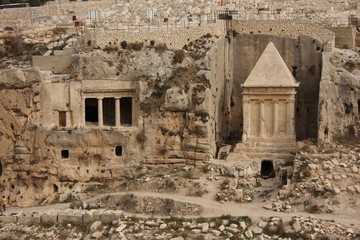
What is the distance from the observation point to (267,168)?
37.3m

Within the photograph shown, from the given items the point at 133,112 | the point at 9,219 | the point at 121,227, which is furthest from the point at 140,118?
the point at 9,219

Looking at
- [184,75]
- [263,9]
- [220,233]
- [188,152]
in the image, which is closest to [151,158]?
[188,152]

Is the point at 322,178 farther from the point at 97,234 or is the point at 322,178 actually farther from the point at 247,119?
the point at 97,234

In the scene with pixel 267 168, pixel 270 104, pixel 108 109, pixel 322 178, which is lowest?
pixel 267 168

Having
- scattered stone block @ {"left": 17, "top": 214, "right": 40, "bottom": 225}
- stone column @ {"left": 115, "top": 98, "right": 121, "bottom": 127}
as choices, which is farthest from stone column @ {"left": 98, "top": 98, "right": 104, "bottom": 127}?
scattered stone block @ {"left": 17, "top": 214, "right": 40, "bottom": 225}

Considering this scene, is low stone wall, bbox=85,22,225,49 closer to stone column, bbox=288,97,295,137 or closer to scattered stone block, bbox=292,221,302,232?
stone column, bbox=288,97,295,137

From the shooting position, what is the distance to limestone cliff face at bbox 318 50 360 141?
36125mm

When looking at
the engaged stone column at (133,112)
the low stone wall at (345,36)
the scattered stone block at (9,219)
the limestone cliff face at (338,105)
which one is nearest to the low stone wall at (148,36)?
the engaged stone column at (133,112)

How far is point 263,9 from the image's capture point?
45.4 meters

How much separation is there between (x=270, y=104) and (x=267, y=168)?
3.37m

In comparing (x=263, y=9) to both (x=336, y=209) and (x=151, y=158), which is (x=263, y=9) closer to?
(x=151, y=158)

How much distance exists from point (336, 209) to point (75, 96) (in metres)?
14.9

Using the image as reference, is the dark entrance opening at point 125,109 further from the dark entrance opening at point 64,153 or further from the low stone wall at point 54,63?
the dark entrance opening at point 64,153

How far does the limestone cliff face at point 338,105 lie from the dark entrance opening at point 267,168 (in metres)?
2.92
